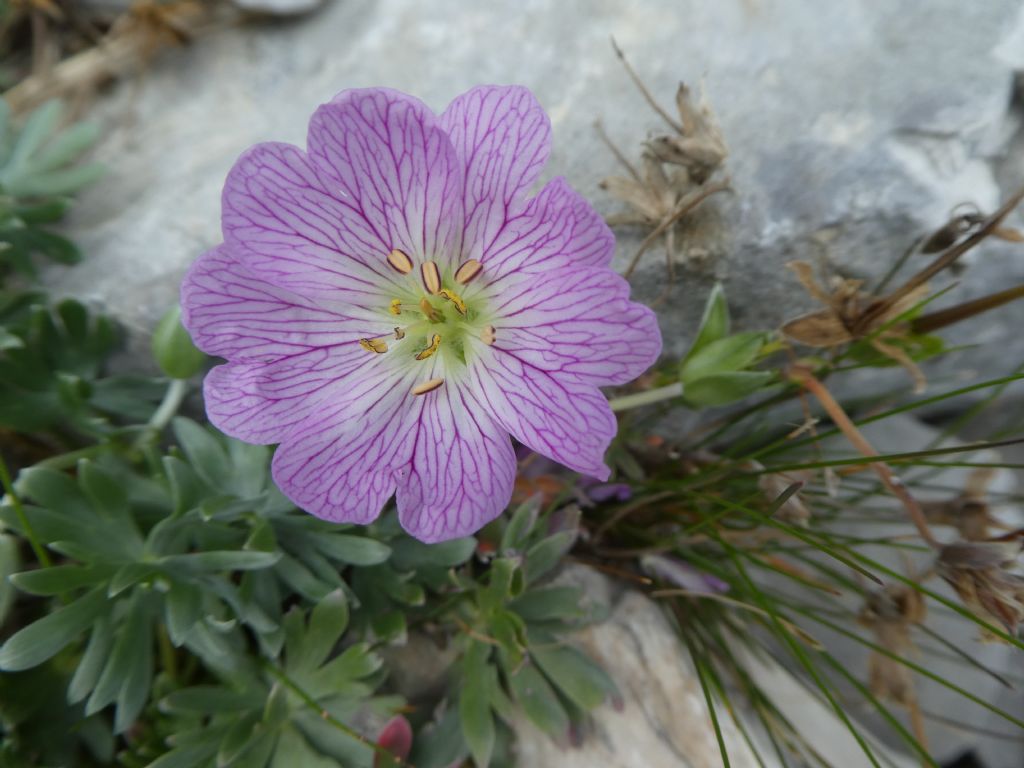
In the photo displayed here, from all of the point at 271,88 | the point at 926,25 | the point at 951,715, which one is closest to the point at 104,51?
the point at 271,88

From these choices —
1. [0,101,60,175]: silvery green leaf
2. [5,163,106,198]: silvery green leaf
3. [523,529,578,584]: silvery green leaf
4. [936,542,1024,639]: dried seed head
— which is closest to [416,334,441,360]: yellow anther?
[523,529,578,584]: silvery green leaf

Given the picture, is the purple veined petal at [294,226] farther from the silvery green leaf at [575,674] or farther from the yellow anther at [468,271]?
the silvery green leaf at [575,674]

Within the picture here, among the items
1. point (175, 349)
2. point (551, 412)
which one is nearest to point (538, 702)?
point (551, 412)

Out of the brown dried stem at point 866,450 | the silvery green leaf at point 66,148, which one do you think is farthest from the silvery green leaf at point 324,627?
the silvery green leaf at point 66,148

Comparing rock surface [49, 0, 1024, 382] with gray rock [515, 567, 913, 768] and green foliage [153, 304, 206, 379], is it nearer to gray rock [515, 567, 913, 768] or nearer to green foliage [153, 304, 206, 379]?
green foliage [153, 304, 206, 379]

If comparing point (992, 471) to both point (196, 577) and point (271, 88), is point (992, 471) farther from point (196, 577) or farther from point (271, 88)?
point (271, 88)
